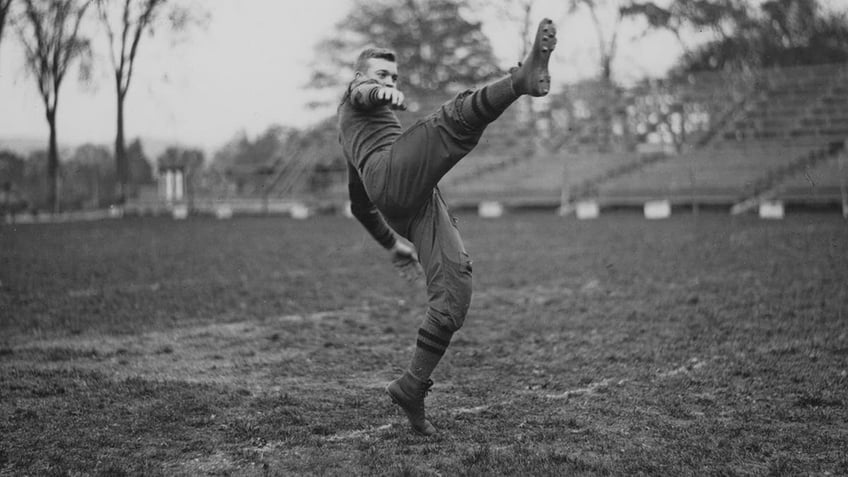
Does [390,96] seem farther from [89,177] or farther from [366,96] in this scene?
[89,177]

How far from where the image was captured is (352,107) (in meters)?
3.78

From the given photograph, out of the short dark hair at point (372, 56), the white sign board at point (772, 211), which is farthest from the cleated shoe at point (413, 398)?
the white sign board at point (772, 211)

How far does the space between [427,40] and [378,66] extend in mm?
44643

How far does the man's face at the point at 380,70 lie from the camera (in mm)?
3742

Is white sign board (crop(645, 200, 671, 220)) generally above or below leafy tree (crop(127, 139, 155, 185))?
below

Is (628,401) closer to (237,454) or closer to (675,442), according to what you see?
(675,442)

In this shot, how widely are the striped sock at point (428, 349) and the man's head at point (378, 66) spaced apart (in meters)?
1.30

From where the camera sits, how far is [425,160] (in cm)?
336

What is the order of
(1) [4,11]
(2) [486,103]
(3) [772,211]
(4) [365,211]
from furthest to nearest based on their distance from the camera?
(3) [772,211] → (1) [4,11] → (4) [365,211] → (2) [486,103]

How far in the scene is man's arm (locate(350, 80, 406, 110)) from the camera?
10.8 ft

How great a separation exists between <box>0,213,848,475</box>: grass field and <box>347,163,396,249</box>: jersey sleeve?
93 centimetres

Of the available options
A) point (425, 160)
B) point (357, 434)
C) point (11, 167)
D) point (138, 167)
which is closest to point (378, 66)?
point (425, 160)

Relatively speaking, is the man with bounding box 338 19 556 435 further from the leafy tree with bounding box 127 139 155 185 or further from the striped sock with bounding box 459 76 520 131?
the leafy tree with bounding box 127 139 155 185

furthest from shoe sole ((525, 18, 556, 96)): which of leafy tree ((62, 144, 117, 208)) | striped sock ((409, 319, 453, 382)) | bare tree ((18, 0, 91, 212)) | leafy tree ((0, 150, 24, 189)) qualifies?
leafy tree ((62, 144, 117, 208))
